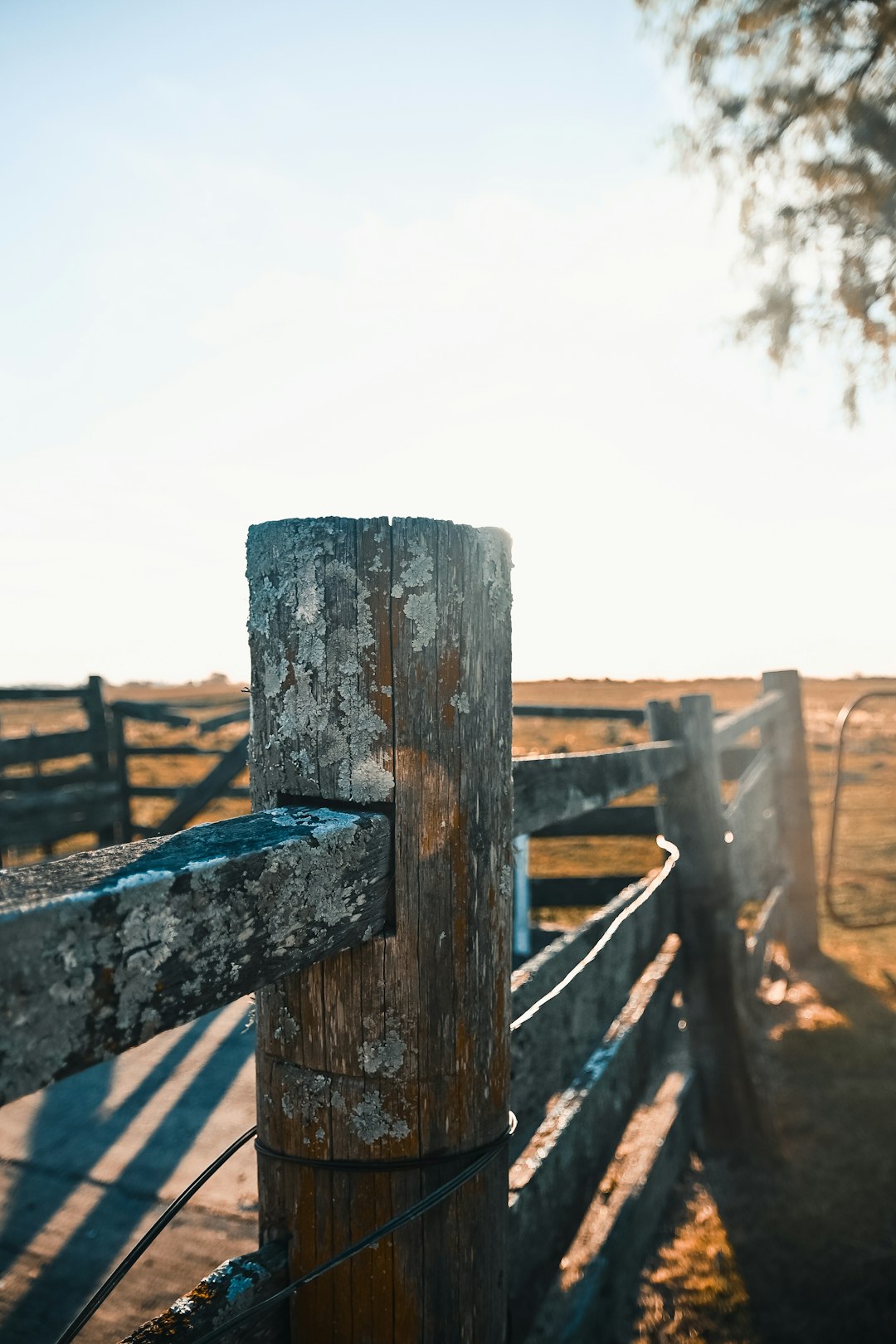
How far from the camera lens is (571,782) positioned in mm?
2029

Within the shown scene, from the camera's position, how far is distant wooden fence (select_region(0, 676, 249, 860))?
632 cm

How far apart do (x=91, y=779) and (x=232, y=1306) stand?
6856mm

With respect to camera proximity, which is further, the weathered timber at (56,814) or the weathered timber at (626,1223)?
the weathered timber at (56,814)

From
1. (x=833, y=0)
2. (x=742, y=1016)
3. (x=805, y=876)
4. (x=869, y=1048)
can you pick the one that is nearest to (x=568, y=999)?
(x=742, y=1016)

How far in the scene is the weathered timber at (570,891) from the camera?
5.16 metres

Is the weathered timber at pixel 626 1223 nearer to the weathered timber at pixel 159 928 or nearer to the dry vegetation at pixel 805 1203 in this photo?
the dry vegetation at pixel 805 1203

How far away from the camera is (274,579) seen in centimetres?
107

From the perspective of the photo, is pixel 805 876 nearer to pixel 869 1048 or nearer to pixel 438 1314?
pixel 869 1048

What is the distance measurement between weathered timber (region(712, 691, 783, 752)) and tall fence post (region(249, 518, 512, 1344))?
2.57 m

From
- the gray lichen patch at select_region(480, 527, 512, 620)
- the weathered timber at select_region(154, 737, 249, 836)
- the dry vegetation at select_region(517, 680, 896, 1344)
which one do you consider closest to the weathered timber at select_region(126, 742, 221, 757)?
the weathered timber at select_region(154, 737, 249, 836)

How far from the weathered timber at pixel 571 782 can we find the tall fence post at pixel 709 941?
2.11 ft

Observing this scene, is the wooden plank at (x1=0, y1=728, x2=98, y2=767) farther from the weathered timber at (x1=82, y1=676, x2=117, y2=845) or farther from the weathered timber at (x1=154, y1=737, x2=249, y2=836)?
the weathered timber at (x1=154, y1=737, x2=249, y2=836)

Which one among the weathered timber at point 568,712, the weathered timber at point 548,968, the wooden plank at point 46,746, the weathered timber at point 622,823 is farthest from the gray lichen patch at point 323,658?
the wooden plank at point 46,746

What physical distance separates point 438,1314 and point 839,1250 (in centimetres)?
233
